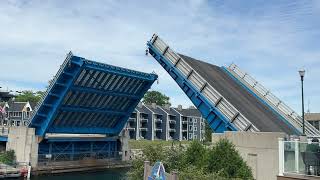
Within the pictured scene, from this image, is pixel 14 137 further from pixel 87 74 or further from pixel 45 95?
pixel 87 74

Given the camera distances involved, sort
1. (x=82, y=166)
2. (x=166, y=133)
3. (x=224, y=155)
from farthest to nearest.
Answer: (x=166, y=133) < (x=82, y=166) < (x=224, y=155)

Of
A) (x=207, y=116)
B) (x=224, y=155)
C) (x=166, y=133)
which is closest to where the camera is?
(x=224, y=155)

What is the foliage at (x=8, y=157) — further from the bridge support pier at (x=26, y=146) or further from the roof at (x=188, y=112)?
the roof at (x=188, y=112)

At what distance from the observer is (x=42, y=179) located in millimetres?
33125

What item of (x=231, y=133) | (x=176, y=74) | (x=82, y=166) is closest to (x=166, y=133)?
(x=82, y=166)

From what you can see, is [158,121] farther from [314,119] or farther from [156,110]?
[314,119]

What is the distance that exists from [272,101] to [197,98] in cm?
875

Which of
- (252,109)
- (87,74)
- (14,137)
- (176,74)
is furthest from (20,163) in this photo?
(252,109)

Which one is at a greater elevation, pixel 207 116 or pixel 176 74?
pixel 176 74

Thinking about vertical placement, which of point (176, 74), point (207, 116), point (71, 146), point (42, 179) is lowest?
point (42, 179)

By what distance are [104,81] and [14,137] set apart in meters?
10.8

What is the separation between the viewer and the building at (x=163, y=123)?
267 feet

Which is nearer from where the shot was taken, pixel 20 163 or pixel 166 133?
pixel 20 163

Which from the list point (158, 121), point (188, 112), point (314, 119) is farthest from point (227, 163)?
point (188, 112)
